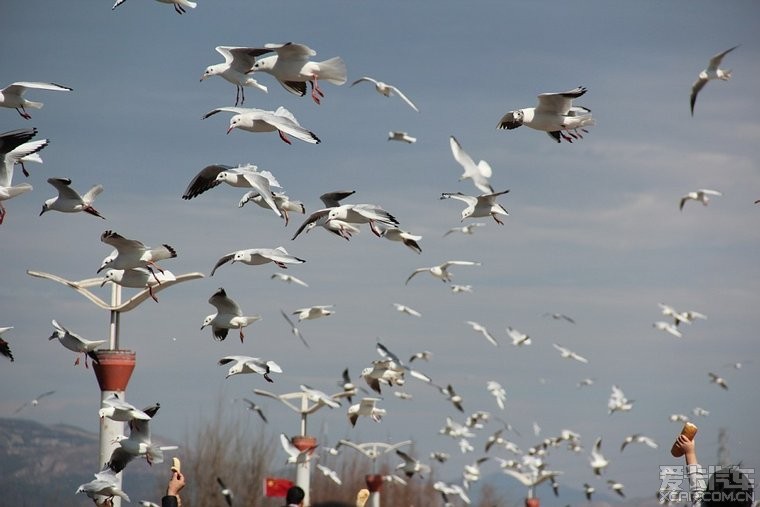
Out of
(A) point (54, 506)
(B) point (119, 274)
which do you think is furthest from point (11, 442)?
(B) point (119, 274)

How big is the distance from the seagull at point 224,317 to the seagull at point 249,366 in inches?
12.6

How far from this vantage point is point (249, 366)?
16125 mm

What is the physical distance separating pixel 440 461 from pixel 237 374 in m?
25.3

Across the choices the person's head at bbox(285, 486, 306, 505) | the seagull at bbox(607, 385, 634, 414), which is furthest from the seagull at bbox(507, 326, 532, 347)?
the person's head at bbox(285, 486, 306, 505)

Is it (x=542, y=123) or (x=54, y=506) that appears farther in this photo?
(x=54, y=506)

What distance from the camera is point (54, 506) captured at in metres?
47.7

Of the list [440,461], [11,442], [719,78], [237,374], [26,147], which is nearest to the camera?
[26,147]

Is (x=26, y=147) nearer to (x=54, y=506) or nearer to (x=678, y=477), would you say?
(x=678, y=477)

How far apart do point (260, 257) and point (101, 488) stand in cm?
379

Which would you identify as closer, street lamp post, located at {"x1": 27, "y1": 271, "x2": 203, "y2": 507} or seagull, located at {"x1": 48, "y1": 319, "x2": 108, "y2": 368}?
seagull, located at {"x1": 48, "y1": 319, "x2": 108, "y2": 368}

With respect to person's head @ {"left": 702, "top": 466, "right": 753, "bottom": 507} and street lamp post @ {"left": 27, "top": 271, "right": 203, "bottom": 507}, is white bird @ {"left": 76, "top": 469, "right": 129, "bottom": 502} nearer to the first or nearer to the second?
person's head @ {"left": 702, "top": 466, "right": 753, "bottom": 507}

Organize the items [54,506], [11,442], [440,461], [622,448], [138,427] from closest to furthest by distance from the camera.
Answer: [138,427], [622,448], [440,461], [54,506], [11,442]

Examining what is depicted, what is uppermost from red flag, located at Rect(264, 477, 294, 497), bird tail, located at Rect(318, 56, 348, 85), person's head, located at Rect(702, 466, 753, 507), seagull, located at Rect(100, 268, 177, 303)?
bird tail, located at Rect(318, 56, 348, 85)

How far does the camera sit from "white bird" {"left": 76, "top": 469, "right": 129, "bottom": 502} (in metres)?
12.6
